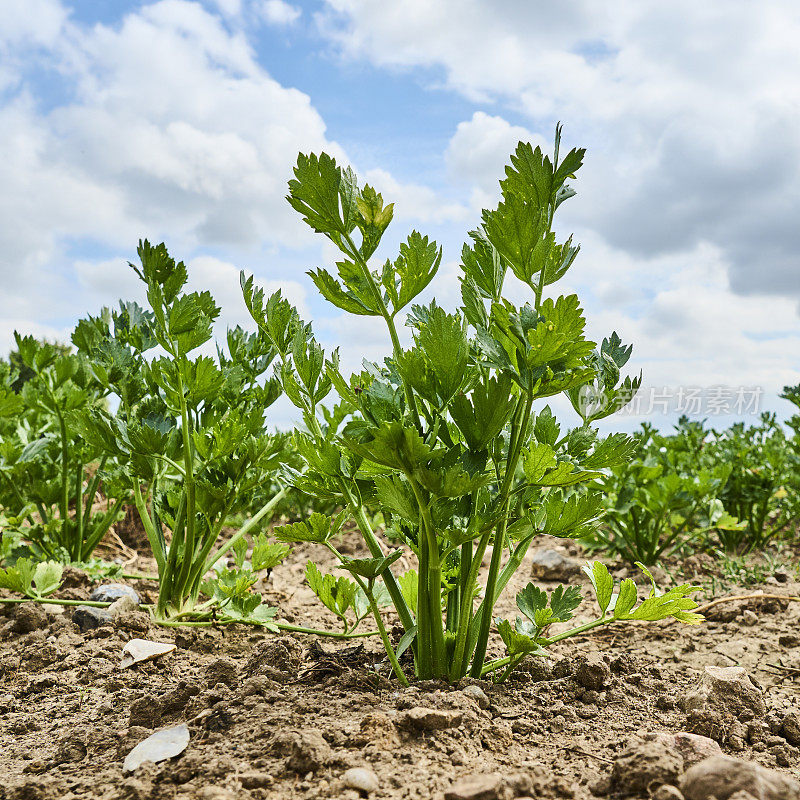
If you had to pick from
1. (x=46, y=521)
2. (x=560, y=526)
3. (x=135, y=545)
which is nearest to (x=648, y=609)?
(x=560, y=526)

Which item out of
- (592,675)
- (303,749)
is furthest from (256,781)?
(592,675)

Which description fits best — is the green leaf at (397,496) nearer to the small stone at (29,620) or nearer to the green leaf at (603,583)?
the green leaf at (603,583)

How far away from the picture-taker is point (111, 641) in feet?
9.00

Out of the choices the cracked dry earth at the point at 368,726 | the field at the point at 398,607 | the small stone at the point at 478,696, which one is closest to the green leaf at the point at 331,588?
the field at the point at 398,607

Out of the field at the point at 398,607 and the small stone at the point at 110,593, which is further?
the small stone at the point at 110,593

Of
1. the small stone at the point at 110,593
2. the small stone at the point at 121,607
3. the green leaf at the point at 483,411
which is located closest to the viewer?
the green leaf at the point at 483,411

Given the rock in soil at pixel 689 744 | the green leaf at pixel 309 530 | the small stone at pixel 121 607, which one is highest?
the green leaf at pixel 309 530

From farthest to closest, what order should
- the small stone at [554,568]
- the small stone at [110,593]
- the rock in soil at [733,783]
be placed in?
the small stone at [554,568] < the small stone at [110,593] < the rock in soil at [733,783]

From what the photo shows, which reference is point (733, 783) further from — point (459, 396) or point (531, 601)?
point (459, 396)

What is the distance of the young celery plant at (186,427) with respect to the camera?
2.69 meters

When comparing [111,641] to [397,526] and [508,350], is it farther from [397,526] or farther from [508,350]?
[508,350]

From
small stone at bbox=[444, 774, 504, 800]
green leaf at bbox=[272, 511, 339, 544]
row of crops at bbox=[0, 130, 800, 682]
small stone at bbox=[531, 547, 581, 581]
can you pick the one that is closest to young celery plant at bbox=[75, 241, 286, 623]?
row of crops at bbox=[0, 130, 800, 682]

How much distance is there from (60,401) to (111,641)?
169 centimetres

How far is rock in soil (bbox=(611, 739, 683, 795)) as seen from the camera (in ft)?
4.68
